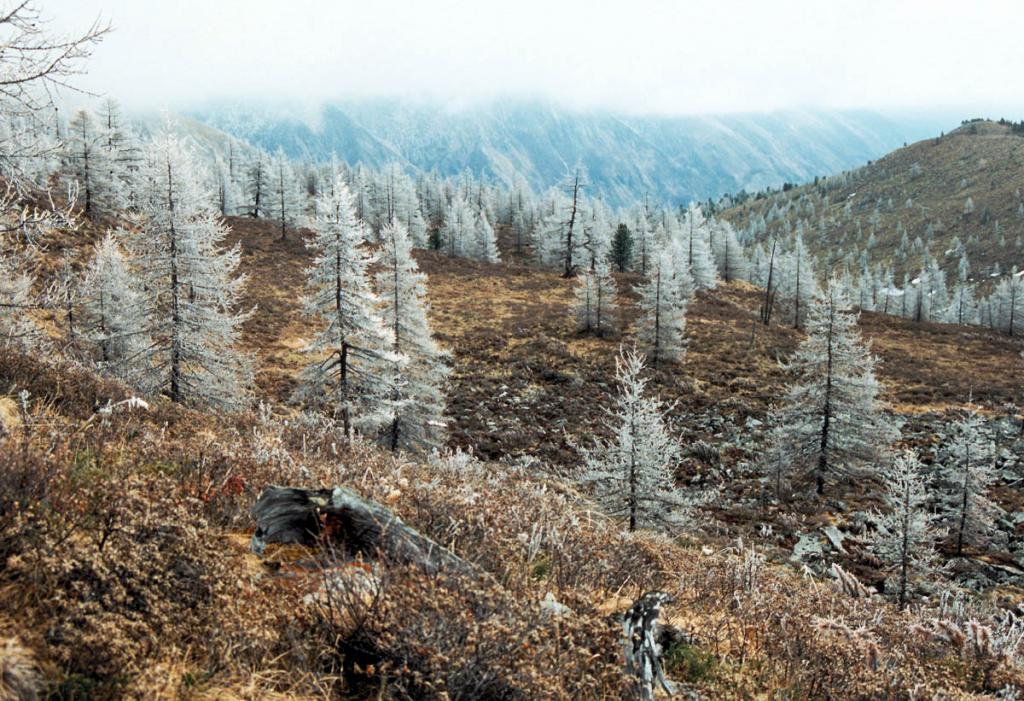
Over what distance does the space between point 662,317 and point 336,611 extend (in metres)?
37.3

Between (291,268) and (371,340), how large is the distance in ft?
128

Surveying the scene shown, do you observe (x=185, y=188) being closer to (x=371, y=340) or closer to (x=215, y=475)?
(x=371, y=340)

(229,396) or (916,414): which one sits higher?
(229,396)

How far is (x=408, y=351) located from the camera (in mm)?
23391

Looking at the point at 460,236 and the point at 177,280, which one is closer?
the point at 177,280

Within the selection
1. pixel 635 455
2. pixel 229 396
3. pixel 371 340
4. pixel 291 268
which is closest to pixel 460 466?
pixel 635 455

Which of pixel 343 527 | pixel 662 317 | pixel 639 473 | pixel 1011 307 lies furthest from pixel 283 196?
pixel 1011 307

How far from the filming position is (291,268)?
5491 cm

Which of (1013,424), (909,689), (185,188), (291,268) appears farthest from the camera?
(291,268)

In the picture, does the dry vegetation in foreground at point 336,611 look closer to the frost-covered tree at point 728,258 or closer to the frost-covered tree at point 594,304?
the frost-covered tree at point 594,304

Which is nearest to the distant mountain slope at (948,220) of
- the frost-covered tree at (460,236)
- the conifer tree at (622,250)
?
the conifer tree at (622,250)

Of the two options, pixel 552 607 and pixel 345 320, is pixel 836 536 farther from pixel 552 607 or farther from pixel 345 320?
pixel 552 607

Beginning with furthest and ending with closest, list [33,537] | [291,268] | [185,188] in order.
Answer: [291,268] → [185,188] → [33,537]

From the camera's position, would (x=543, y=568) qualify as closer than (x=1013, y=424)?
Yes
